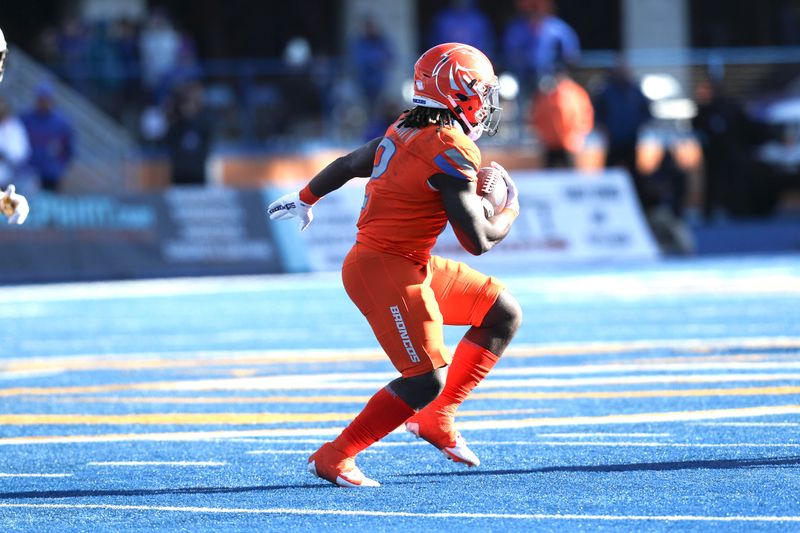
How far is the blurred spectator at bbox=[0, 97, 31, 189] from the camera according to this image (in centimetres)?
1953

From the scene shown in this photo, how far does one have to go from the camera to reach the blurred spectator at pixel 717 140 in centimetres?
2292

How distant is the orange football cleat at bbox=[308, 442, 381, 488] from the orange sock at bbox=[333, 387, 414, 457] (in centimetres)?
3

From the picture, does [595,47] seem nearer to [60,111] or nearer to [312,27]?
[312,27]

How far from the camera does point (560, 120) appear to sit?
70.1 ft

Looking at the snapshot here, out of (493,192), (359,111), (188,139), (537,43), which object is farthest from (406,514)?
(359,111)

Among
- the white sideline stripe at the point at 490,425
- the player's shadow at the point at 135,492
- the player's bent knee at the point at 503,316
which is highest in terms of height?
the player's bent knee at the point at 503,316

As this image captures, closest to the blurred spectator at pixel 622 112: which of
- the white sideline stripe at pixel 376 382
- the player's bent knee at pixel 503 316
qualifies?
the white sideline stripe at pixel 376 382

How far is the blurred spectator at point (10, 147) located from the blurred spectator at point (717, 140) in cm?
945

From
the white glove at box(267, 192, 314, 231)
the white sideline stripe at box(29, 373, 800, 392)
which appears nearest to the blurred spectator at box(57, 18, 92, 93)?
the white sideline stripe at box(29, 373, 800, 392)

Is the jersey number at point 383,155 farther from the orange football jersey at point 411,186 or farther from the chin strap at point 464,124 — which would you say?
the chin strap at point 464,124

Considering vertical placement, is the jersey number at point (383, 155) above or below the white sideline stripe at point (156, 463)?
above

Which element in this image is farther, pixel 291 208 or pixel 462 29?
pixel 462 29

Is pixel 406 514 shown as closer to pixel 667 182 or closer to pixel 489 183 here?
pixel 489 183

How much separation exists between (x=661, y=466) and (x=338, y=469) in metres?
1.46
